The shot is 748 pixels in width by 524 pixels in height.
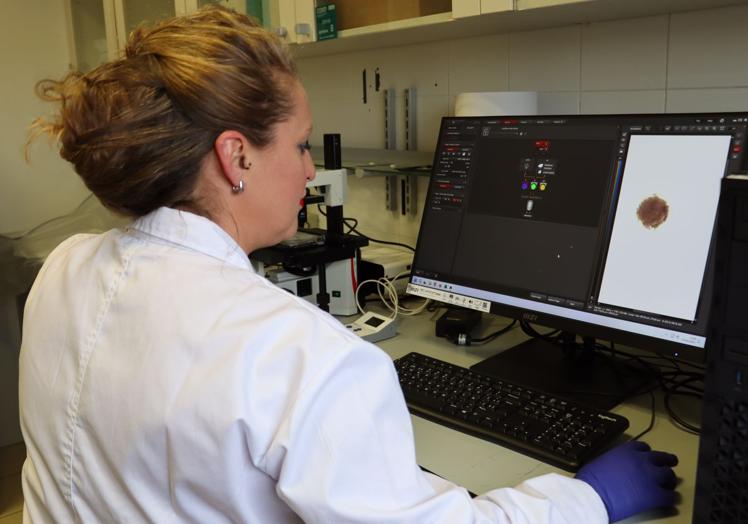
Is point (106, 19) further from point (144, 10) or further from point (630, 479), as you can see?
point (630, 479)

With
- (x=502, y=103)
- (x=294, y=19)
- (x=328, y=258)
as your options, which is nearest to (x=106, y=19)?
(x=294, y=19)

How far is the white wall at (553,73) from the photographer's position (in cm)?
137

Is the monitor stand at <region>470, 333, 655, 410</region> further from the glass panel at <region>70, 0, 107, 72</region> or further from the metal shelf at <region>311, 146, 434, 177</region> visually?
the glass panel at <region>70, 0, 107, 72</region>

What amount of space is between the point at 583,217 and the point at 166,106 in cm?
76

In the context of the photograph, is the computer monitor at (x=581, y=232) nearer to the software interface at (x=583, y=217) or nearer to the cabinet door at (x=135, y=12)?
the software interface at (x=583, y=217)

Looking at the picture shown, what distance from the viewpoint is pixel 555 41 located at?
63.2 inches

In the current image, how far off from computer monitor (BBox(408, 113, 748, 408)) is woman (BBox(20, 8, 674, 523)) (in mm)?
291

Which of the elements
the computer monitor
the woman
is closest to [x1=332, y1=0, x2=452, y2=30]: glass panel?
the computer monitor

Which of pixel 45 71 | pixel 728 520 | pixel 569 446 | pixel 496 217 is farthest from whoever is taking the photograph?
pixel 45 71

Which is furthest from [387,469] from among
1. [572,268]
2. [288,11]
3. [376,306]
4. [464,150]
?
[288,11]

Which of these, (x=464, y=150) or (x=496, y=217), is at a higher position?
(x=464, y=150)

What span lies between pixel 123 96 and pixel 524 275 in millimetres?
793

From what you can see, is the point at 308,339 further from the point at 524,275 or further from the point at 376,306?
the point at 376,306

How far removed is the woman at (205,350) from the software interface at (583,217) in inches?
12.4
